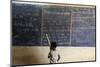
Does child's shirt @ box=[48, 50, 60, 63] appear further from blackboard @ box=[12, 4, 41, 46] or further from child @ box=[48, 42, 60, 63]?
blackboard @ box=[12, 4, 41, 46]

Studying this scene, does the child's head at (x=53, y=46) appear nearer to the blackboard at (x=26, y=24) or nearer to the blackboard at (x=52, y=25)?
the blackboard at (x=52, y=25)

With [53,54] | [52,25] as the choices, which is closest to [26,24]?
[52,25]

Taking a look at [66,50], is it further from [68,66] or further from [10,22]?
[10,22]

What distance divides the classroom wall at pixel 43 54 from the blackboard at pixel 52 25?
5 cm

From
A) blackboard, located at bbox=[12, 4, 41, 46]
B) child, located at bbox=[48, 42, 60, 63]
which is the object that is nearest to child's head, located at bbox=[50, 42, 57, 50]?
child, located at bbox=[48, 42, 60, 63]

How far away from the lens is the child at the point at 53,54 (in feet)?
7.16

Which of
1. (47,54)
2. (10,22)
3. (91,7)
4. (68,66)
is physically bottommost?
(68,66)

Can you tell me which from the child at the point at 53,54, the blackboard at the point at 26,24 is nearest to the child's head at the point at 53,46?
the child at the point at 53,54

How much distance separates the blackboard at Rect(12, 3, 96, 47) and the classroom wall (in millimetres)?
52

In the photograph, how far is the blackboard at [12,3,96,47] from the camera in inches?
81.9

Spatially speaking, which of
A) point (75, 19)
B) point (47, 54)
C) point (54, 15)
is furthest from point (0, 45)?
point (75, 19)

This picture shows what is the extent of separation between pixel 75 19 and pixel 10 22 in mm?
767

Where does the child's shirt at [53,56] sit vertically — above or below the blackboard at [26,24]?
below

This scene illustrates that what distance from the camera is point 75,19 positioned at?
2.28 m
